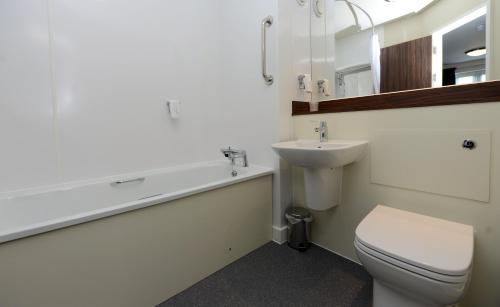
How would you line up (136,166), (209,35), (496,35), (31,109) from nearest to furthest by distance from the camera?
(496,35) → (31,109) → (136,166) → (209,35)

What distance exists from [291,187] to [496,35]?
4.53 feet

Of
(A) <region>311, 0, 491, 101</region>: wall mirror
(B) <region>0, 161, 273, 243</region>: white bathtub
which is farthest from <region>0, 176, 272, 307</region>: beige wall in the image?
(A) <region>311, 0, 491, 101</region>: wall mirror

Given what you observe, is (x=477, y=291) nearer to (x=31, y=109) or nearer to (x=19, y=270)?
(x=19, y=270)

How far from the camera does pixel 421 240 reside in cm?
89

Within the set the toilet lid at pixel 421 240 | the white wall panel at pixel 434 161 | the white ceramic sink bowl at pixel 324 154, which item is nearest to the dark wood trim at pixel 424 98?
the white wall panel at pixel 434 161

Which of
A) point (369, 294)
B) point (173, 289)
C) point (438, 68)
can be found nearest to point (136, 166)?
point (173, 289)

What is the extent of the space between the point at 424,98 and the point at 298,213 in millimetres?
1033

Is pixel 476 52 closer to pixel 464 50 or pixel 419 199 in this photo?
pixel 464 50

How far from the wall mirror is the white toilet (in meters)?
0.71

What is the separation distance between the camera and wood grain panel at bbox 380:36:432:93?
126cm

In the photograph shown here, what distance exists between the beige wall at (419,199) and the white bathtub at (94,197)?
1.89 ft

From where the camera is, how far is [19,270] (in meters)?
0.81

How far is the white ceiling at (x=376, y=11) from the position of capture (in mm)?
1339

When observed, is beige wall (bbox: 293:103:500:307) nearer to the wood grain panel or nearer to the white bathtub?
the wood grain panel
